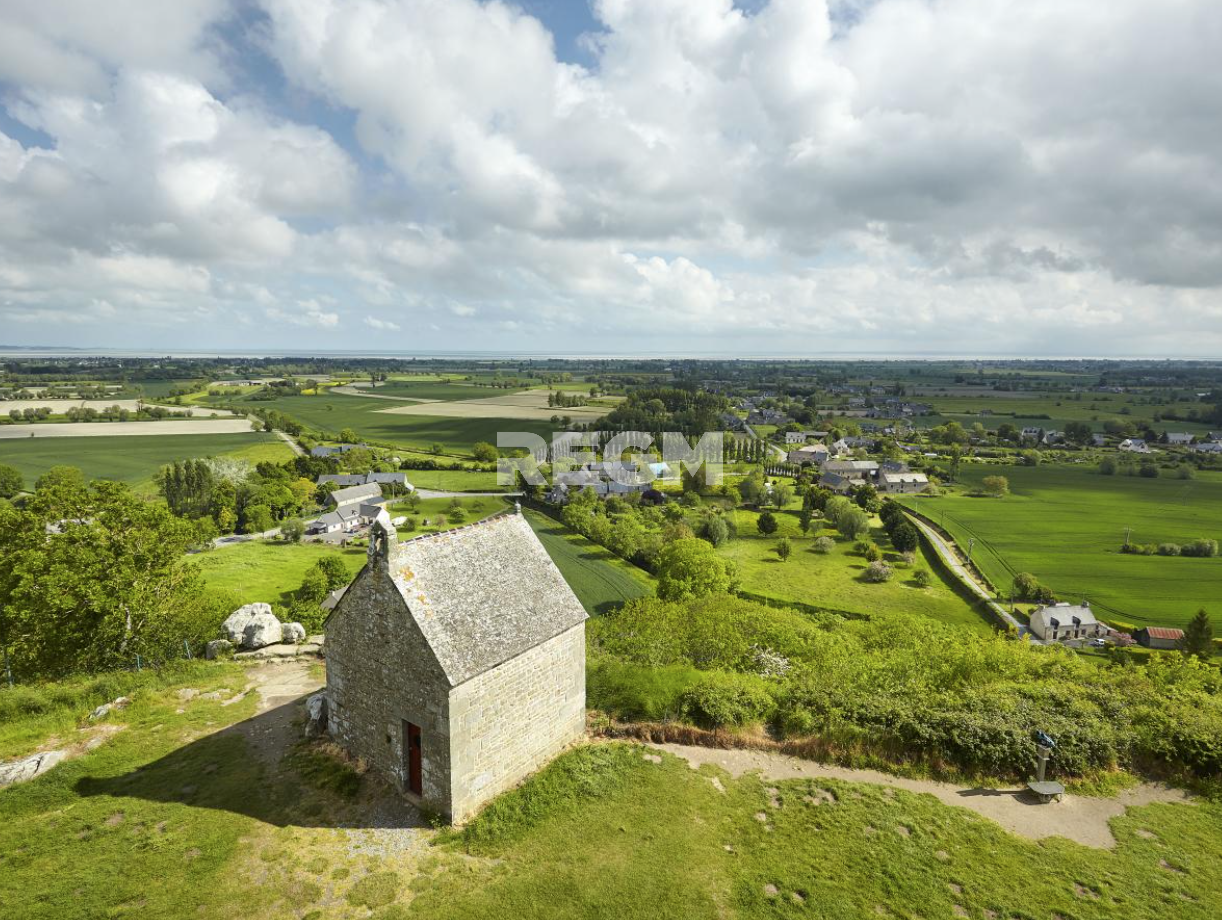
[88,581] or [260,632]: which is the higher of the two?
[88,581]

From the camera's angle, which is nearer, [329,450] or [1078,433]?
[329,450]

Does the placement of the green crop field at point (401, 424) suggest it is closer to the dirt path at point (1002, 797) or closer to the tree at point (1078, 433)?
the dirt path at point (1002, 797)

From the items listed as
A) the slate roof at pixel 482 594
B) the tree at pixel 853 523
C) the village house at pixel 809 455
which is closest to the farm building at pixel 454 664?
the slate roof at pixel 482 594

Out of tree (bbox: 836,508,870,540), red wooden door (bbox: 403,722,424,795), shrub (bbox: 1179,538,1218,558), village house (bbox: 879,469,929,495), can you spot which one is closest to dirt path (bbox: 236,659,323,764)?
red wooden door (bbox: 403,722,424,795)

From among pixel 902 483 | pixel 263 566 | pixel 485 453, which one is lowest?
pixel 263 566

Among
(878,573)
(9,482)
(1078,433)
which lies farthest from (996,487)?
(9,482)

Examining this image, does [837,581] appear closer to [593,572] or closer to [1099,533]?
[593,572]

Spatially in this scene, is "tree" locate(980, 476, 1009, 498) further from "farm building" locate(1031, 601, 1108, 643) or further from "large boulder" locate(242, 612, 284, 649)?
"large boulder" locate(242, 612, 284, 649)
